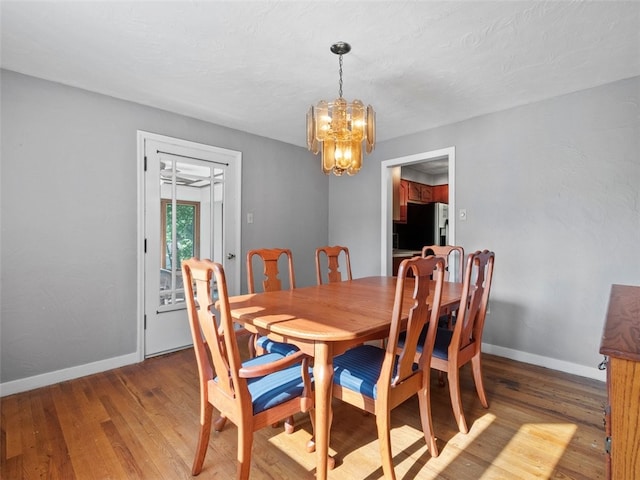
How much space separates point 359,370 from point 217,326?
71cm

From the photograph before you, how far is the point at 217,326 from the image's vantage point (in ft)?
4.19

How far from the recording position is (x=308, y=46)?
2.00 metres

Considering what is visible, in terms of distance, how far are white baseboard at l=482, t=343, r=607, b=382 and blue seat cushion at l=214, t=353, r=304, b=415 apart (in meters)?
2.37

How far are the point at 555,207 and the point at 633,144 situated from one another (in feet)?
2.12

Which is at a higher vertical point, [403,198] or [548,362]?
[403,198]

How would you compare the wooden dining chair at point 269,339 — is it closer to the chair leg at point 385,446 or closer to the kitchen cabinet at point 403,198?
the chair leg at point 385,446

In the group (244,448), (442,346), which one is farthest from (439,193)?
(244,448)

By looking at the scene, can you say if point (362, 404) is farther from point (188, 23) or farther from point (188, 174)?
point (188, 174)

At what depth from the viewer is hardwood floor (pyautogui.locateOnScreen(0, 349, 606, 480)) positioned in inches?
59.6

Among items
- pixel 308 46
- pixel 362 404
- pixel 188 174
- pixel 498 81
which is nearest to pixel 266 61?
pixel 308 46

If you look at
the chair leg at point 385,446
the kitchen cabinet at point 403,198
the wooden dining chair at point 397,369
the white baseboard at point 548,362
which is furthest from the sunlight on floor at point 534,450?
the kitchen cabinet at point 403,198

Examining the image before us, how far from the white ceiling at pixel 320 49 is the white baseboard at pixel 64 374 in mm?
2246

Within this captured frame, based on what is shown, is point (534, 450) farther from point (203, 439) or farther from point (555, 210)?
point (555, 210)

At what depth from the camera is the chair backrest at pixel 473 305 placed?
1.73 meters
